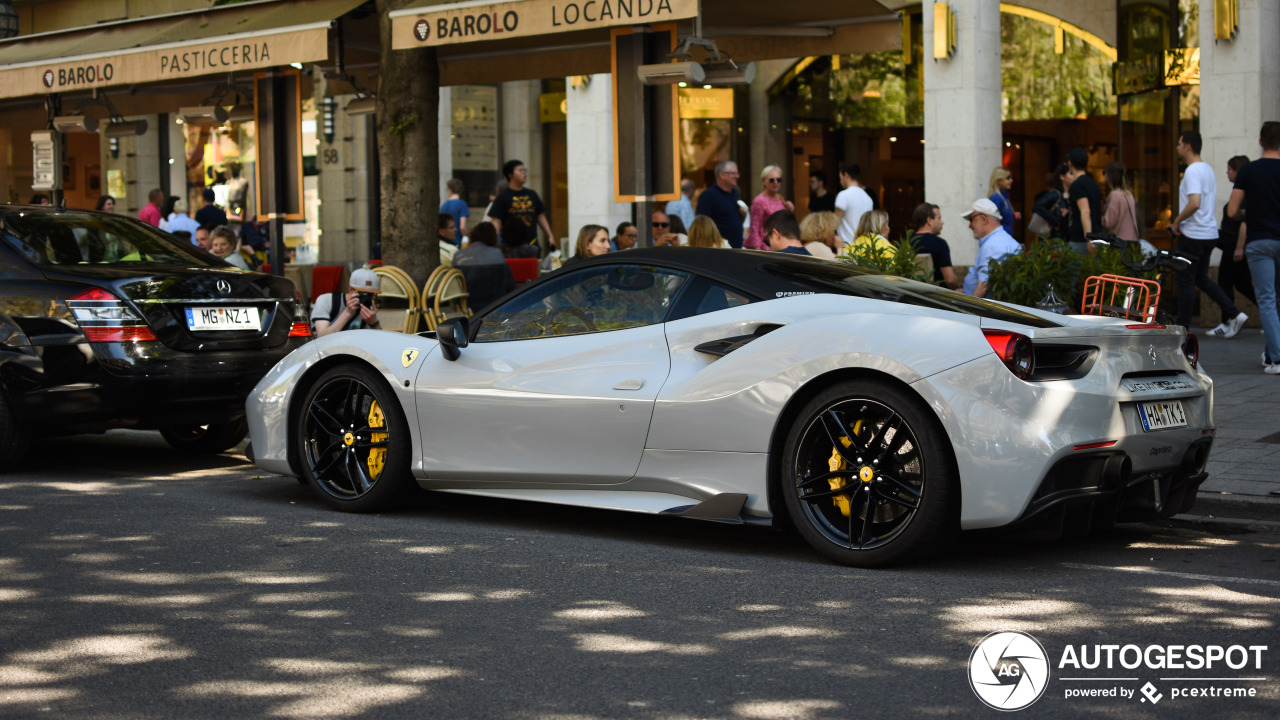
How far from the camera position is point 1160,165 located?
57.2 feet

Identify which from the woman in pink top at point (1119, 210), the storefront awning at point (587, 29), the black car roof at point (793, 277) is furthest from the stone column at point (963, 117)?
the black car roof at point (793, 277)

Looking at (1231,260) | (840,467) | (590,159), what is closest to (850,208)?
(1231,260)

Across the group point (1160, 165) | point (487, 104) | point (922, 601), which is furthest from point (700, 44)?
point (487, 104)

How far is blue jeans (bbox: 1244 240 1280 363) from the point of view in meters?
11.3

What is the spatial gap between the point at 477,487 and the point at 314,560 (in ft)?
3.22

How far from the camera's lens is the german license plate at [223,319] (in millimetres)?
8375

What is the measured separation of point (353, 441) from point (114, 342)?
196cm

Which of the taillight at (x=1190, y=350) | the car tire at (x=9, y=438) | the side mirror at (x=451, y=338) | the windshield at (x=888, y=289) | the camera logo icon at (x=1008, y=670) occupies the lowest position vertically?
the camera logo icon at (x=1008, y=670)

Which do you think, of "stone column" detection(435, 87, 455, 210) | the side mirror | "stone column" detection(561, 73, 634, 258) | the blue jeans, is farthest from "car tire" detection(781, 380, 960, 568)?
"stone column" detection(435, 87, 455, 210)

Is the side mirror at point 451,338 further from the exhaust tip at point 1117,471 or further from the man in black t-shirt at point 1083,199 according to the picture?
the man in black t-shirt at point 1083,199

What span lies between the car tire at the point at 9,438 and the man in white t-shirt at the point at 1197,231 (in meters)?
9.70

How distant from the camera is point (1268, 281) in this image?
11375 mm

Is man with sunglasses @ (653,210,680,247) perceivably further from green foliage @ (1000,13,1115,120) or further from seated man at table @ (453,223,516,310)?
green foliage @ (1000,13,1115,120)

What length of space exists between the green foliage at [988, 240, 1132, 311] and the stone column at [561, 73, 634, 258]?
9850 millimetres
